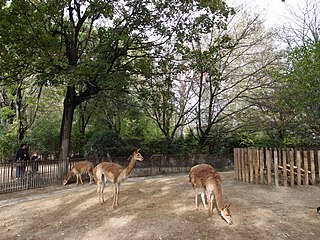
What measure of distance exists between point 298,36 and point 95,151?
53.2 ft

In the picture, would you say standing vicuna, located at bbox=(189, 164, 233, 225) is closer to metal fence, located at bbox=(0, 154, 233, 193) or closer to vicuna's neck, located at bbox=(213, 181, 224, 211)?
vicuna's neck, located at bbox=(213, 181, 224, 211)

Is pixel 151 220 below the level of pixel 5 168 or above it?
below

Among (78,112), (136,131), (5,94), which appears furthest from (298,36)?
(5,94)

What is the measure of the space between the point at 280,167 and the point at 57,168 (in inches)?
376

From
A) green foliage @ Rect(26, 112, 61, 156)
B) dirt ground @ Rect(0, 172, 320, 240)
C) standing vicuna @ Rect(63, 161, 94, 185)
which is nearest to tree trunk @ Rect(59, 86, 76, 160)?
standing vicuna @ Rect(63, 161, 94, 185)

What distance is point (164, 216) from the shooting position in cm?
639

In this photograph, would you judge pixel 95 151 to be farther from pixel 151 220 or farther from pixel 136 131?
pixel 151 220

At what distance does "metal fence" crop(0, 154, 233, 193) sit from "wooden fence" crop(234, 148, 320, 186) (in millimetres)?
5600

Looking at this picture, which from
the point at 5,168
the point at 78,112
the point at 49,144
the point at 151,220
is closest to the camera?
the point at 151,220

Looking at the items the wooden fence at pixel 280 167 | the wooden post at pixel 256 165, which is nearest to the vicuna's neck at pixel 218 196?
the wooden fence at pixel 280 167

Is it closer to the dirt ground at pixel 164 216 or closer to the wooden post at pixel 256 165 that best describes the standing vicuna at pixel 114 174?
the dirt ground at pixel 164 216

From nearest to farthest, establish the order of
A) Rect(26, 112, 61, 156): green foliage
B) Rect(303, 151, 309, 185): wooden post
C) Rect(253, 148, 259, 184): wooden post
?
Rect(303, 151, 309, 185): wooden post < Rect(253, 148, 259, 184): wooden post < Rect(26, 112, 61, 156): green foliage

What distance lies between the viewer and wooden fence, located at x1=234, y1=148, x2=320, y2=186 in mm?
9180

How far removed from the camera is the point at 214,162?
16.9 meters
